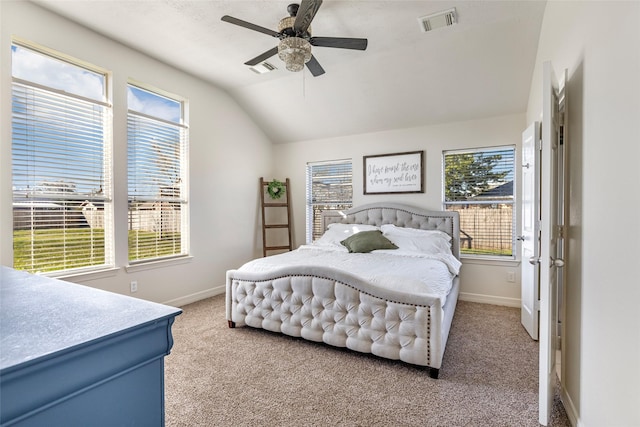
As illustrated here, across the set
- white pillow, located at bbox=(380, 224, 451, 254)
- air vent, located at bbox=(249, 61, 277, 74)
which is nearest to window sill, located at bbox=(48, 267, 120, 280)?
air vent, located at bbox=(249, 61, 277, 74)

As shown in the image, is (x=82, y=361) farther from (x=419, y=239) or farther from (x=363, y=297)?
(x=419, y=239)

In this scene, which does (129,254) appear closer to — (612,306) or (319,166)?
(319,166)

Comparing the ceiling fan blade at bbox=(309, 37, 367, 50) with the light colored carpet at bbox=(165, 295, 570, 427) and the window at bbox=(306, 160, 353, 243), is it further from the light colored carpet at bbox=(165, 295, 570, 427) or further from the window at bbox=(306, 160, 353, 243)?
the window at bbox=(306, 160, 353, 243)

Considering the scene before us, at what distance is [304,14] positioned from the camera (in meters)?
2.12

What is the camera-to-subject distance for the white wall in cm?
117

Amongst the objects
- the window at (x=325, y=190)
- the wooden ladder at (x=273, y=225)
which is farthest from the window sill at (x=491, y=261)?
the wooden ladder at (x=273, y=225)

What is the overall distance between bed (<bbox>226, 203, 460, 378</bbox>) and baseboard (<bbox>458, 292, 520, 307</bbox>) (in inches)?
30.1

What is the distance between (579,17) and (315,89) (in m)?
2.96

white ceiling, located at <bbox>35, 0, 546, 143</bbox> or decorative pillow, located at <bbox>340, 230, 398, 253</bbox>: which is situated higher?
white ceiling, located at <bbox>35, 0, 546, 143</bbox>

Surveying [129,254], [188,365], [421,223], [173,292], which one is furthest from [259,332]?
[421,223]

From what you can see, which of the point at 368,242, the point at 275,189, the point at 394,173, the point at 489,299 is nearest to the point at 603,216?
the point at 368,242

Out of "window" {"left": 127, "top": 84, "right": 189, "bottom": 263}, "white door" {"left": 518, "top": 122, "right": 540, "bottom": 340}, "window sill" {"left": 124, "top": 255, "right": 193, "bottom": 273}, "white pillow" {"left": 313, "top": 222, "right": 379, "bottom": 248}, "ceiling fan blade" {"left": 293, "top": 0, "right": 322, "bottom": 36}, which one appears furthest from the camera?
"white pillow" {"left": 313, "top": 222, "right": 379, "bottom": 248}

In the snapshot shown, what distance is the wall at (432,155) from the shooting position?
12.9 ft

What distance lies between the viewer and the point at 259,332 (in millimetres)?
3061
